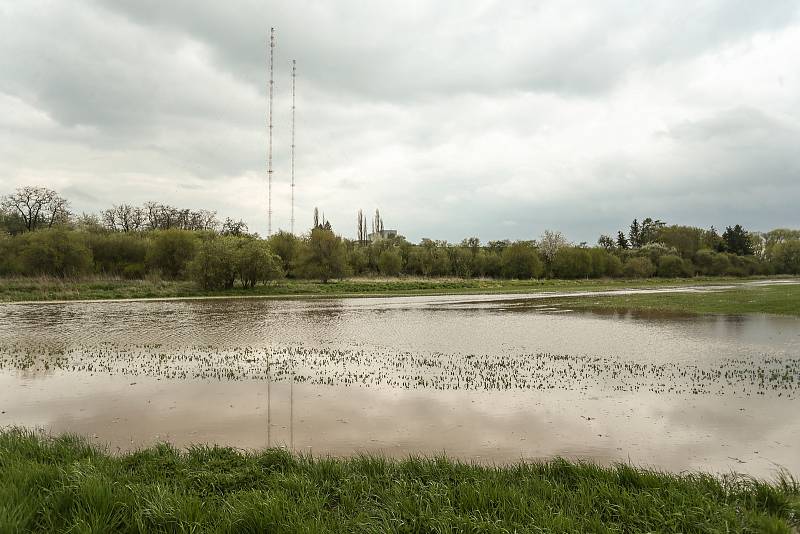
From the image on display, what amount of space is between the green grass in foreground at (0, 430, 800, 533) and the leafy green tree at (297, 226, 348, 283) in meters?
62.6

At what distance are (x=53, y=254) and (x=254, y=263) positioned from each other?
80.3 feet

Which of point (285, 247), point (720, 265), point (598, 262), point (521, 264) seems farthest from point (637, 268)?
point (285, 247)

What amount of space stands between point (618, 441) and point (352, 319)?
22.5m

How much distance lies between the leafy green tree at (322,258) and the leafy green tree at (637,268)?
68.7m

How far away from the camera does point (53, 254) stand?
56.4 m

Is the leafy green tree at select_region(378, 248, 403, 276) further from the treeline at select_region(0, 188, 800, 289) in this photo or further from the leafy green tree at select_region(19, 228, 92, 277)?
the leafy green tree at select_region(19, 228, 92, 277)

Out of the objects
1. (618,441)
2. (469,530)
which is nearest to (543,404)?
(618,441)

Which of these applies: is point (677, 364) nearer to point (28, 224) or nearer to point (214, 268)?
point (214, 268)

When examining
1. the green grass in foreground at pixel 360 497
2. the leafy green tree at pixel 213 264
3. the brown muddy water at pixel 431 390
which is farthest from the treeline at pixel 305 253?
the green grass in foreground at pixel 360 497

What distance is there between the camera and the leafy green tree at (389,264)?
299ft

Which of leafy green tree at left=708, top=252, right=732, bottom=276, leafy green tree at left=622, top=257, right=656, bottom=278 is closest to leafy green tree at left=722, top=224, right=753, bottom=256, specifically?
leafy green tree at left=708, top=252, right=732, bottom=276

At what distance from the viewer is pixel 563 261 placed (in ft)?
334

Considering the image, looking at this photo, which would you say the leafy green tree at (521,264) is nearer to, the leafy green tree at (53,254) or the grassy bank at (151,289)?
the grassy bank at (151,289)

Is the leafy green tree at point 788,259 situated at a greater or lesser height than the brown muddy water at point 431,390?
greater
